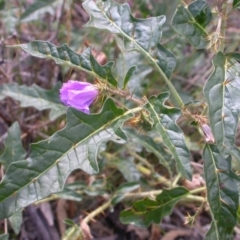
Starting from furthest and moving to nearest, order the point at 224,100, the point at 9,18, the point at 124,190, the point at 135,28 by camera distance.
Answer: the point at 9,18 < the point at 124,190 < the point at 135,28 < the point at 224,100

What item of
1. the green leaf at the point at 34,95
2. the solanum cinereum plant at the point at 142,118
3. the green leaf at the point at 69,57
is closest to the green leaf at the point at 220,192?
the solanum cinereum plant at the point at 142,118

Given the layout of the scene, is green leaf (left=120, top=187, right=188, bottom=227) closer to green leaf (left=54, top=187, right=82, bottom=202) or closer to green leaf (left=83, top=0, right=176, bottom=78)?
green leaf (left=54, top=187, right=82, bottom=202)

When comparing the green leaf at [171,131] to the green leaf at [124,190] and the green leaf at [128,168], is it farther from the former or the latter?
the green leaf at [128,168]

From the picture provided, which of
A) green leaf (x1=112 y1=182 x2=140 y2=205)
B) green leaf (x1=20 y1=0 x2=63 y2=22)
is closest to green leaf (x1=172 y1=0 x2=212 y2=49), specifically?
green leaf (x1=112 y1=182 x2=140 y2=205)

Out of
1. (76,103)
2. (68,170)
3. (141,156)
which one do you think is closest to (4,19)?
(141,156)

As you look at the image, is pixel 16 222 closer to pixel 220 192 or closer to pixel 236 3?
pixel 220 192

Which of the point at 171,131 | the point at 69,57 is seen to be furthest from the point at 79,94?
the point at 171,131

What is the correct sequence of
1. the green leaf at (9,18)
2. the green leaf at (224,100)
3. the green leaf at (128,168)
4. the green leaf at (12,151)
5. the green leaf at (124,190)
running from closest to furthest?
1. the green leaf at (224,100)
2. the green leaf at (12,151)
3. the green leaf at (124,190)
4. the green leaf at (128,168)
5. the green leaf at (9,18)
